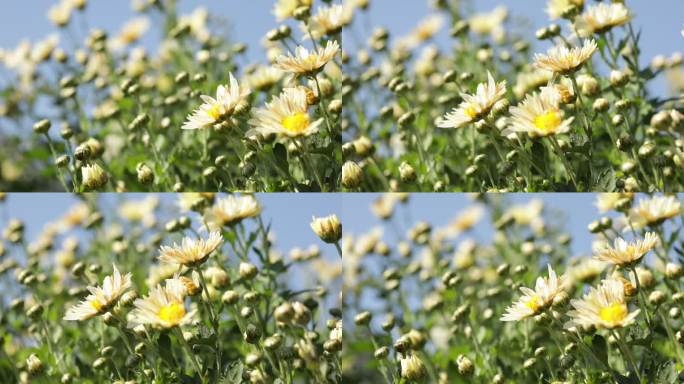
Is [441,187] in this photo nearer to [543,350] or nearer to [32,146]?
[543,350]

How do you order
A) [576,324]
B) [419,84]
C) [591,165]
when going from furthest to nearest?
1. [419,84]
2. [591,165]
3. [576,324]

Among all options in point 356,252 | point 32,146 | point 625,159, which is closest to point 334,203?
point 356,252

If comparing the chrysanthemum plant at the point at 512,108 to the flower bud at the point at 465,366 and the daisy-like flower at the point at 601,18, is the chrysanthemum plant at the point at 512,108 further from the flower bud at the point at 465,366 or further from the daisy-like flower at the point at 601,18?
the flower bud at the point at 465,366

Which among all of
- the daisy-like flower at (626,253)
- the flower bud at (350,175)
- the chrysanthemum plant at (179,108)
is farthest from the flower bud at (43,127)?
the daisy-like flower at (626,253)

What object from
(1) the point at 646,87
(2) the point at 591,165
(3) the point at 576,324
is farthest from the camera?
(1) the point at 646,87

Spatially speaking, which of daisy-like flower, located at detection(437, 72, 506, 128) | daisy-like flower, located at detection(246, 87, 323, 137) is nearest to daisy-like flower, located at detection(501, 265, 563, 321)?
daisy-like flower, located at detection(437, 72, 506, 128)

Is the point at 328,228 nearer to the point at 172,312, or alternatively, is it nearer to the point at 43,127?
the point at 172,312
